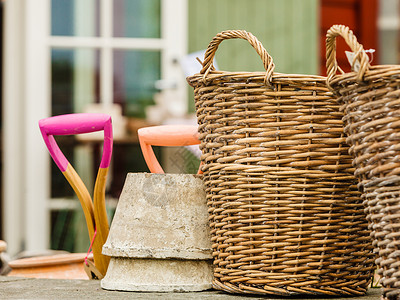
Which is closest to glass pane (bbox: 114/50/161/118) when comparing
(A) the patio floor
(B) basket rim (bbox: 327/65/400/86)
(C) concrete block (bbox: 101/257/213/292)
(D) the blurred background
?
(D) the blurred background

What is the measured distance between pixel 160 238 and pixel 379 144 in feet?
1.55

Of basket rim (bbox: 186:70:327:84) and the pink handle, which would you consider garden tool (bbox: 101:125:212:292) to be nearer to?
the pink handle

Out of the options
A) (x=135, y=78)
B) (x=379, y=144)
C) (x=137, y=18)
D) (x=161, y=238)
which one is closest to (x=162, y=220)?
(x=161, y=238)

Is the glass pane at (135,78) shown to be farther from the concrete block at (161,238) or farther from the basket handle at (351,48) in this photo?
the basket handle at (351,48)

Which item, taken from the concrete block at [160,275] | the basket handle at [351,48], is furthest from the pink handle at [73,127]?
the basket handle at [351,48]

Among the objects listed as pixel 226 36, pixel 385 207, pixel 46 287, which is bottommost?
pixel 46 287

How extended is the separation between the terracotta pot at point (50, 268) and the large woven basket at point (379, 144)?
782 millimetres

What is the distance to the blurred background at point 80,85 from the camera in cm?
347

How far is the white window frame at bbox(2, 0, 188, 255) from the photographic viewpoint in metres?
3.47

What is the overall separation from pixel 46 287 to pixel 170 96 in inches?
87.2

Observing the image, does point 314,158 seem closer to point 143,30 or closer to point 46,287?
point 46,287

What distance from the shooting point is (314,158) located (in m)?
1.19

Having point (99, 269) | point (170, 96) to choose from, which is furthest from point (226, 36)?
point (170, 96)

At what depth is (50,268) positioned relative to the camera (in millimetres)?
1575
